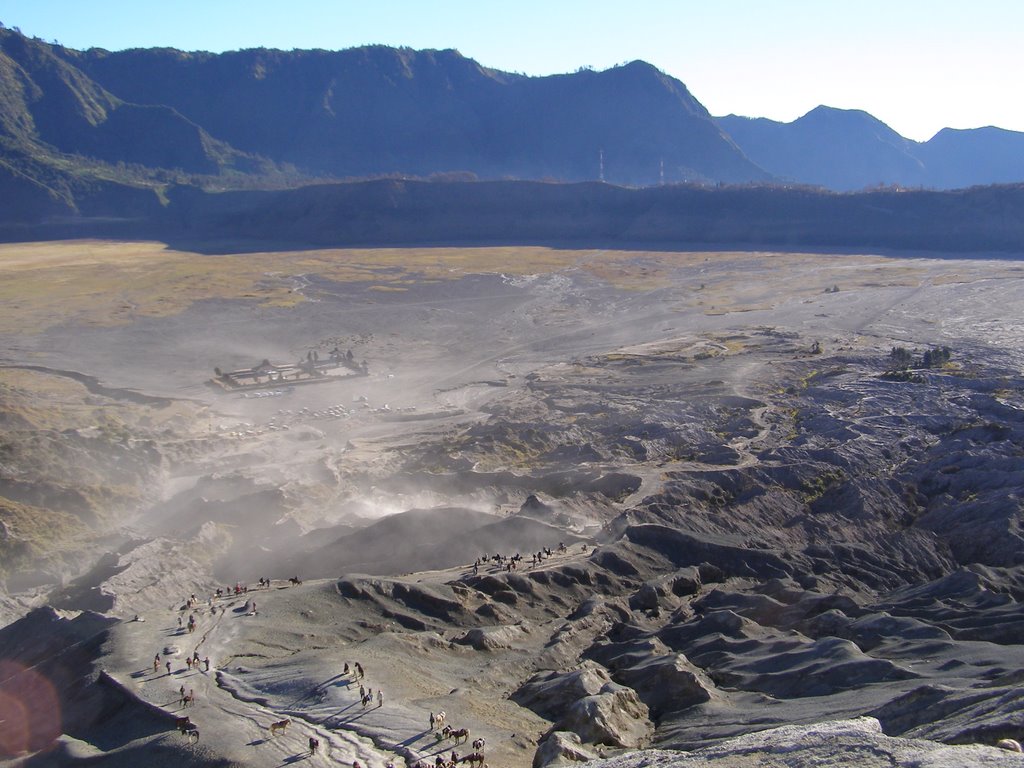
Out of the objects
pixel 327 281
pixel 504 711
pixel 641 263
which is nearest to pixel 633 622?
pixel 504 711

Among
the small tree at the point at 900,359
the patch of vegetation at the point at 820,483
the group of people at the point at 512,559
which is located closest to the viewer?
the group of people at the point at 512,559

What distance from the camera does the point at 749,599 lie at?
32844 millimetres

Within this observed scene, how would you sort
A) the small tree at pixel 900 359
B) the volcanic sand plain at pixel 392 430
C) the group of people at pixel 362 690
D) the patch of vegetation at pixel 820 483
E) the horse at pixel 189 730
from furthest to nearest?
the small tree at pixel 900 359, the patch of vegetation at pixel 820 483, the volcanic sand plain at pixel 392 430, the group of people at pixel 362 690, the horse at pixel 189 730

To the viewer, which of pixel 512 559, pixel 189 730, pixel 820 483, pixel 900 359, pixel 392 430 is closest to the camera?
pixel 189 730

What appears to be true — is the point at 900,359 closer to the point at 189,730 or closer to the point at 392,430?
the point at 392,430

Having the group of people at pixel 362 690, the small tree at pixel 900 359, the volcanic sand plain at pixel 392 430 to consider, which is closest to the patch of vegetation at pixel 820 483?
the volcanic sand plain at pixel 392 430

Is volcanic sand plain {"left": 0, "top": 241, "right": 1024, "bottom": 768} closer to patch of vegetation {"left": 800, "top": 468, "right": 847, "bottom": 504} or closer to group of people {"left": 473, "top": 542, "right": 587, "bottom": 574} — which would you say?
group of people {"left": 473, "top": 542, "right": 587, "bottom": 574}

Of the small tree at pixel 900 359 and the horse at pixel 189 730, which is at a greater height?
the small tree at pixel 900 359

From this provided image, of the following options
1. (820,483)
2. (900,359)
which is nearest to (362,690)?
(820,483)

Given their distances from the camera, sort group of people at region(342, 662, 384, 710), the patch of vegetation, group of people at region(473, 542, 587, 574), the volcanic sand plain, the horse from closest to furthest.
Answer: the horse, group of people at region(342, 662, 384, 710), the volcanic sand plain, group of people at region(473, 542, 587, 574), the patch of vegetation

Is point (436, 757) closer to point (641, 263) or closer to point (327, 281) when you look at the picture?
point (327, 281)

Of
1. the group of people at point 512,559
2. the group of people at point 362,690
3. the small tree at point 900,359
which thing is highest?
the small tree at point 900,359

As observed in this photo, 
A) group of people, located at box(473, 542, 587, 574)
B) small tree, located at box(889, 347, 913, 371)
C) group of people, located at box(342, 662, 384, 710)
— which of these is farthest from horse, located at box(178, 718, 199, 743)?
small tree, located at box(889, 347, 913, 371)

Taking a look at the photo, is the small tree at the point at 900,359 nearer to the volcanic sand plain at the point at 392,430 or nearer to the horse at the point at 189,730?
the volcanic sand plain at the point at 392,430
